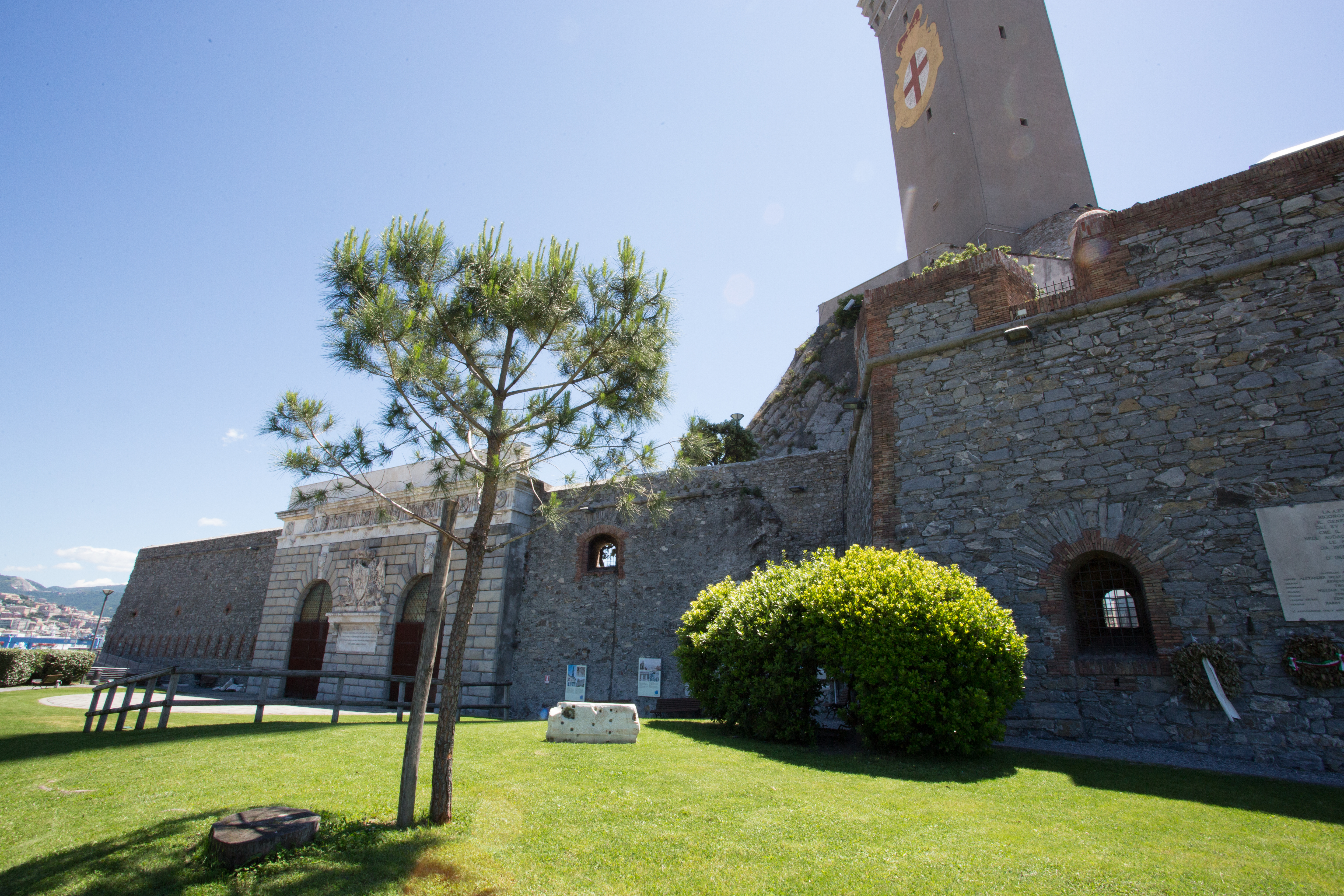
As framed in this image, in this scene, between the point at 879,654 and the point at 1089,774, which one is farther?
the point at 879,654

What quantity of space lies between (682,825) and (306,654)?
17277 mm

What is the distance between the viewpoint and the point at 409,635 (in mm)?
15508

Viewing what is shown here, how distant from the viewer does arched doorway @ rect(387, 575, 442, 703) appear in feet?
49.8

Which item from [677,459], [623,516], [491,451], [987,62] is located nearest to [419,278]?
[491,451]

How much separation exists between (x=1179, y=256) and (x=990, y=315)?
6.75 feet

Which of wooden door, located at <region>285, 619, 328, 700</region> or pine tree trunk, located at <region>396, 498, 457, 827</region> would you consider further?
wooden door, located at <region>285, 619, 328, 700</region>

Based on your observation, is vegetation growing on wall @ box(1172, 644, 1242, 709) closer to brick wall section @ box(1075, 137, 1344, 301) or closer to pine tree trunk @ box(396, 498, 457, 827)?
brick wall section @ box(1075, 137, 1344, 301)

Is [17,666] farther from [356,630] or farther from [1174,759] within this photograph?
[1174,759]

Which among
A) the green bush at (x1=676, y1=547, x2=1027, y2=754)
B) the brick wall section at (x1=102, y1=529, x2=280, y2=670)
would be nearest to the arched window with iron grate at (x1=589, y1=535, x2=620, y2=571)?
the green bush at (x1=676, y1=547, x2=1027, y2=754)

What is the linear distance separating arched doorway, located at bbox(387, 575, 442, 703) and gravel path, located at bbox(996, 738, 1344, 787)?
40.6 feet

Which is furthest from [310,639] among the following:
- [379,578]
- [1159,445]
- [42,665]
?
[1159,445]

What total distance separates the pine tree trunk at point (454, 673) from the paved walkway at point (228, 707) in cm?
646

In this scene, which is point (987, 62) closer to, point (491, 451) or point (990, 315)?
point (990, 315)

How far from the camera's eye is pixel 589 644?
13492 millimetres
